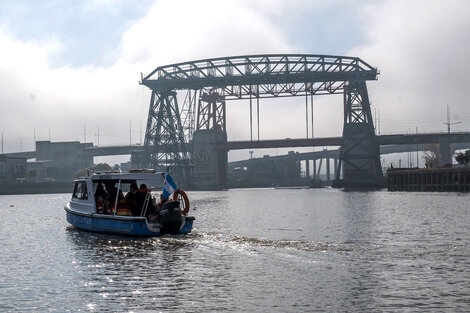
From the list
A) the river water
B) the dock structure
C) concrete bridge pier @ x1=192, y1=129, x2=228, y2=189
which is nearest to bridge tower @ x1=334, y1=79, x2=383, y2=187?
the dock structure

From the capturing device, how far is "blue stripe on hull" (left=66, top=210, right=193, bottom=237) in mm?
33094

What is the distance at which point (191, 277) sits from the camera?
2247 cm

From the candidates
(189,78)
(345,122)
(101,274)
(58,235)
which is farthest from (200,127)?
(101,274)

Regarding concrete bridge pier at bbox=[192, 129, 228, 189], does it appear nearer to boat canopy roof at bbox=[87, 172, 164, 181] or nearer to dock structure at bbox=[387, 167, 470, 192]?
dock structure at bbox=[387, 167, 470, 192]

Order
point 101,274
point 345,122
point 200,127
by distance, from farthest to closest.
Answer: point 200,127 < point 345,122 < point 101,274

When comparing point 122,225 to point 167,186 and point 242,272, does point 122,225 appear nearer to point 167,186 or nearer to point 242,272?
point 167,186

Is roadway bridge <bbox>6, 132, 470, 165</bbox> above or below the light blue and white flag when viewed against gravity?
above

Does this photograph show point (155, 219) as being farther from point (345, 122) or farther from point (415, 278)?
point (345, 122)

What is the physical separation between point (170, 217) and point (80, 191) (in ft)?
26.9

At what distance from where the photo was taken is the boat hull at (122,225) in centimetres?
3303

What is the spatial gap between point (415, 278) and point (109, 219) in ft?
58.5

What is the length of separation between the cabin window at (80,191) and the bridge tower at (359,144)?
334 ft

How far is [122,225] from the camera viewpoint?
33.7m

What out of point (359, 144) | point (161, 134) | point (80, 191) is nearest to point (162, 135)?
point (161, 134)
